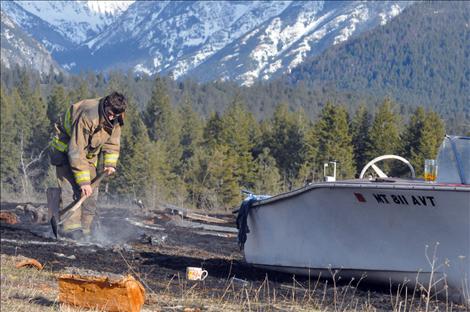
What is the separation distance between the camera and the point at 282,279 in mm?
10609

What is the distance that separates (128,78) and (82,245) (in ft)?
604

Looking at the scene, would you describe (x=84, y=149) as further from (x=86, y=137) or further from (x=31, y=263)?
(x=31, y=263)

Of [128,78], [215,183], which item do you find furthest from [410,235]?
[128,78]

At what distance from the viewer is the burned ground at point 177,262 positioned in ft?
30.1

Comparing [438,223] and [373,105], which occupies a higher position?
[373,105]

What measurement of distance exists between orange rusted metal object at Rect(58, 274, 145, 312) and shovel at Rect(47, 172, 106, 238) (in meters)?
5.02

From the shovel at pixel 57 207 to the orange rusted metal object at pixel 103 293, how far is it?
16.5 ft

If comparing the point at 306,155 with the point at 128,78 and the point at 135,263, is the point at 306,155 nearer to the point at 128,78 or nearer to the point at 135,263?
the point at 135,263

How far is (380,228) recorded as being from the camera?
9641mm

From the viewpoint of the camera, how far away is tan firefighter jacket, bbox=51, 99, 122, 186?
41.3ft

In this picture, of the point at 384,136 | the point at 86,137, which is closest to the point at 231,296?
the point at 86,137

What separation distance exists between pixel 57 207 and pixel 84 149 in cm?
103

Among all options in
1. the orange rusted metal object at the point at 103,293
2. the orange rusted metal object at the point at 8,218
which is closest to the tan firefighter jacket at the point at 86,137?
the orange rusted metal object at the point at 8,218

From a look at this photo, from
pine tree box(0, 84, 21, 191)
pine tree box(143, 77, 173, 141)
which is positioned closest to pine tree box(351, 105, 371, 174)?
pine tree box(0, 84, 21, 191)
